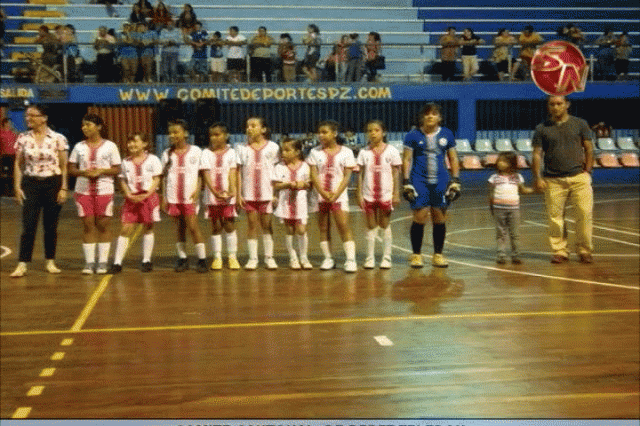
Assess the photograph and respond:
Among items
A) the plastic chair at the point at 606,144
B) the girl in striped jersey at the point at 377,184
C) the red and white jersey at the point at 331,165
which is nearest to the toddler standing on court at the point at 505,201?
the girl in striped jersey at the point at 377,184

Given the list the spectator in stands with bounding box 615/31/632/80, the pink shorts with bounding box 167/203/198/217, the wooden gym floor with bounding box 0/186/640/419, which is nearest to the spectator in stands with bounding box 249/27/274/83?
the spectator in stands with bounding box 615/31/632/80

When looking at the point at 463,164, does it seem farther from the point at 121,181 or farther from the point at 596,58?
the point at 121,181

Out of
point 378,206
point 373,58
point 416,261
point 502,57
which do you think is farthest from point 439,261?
point 502,57

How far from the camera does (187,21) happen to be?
26.8 meters

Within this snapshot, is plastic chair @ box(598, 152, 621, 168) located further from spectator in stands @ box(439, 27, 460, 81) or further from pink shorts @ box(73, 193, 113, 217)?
pink shorts @ box(73, 193, 113, 217)

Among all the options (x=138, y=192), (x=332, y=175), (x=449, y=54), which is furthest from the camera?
(x=449, y=54)

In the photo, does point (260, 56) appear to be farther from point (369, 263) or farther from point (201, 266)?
point (369, 263)

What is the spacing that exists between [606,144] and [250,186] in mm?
18468

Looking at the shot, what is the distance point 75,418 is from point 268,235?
6174mm

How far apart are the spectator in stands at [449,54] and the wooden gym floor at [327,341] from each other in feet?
49.6

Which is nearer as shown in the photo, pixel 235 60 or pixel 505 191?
pixel 505 191

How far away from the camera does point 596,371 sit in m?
7.14

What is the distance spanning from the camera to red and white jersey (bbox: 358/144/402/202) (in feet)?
39.6

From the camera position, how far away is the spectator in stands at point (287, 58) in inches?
1046
